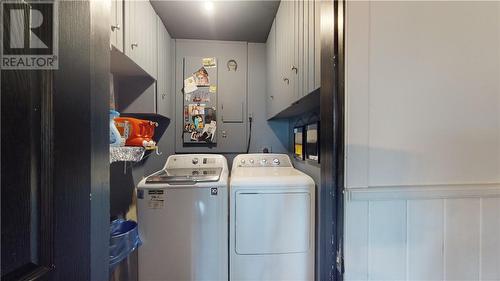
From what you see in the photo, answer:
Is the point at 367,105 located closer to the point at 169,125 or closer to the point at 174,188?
the point at 174,188

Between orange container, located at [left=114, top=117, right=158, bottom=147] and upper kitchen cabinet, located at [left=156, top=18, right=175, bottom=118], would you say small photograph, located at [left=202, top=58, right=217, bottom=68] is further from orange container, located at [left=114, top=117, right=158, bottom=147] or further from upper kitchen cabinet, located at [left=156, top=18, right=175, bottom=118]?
orange container, located at [left=114, top=117, right=158, bottom=147]

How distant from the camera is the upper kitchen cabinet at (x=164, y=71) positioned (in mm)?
2080

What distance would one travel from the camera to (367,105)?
63cm

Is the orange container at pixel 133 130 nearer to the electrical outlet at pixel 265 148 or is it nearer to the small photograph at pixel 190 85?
the small photograph at pixel 190 85

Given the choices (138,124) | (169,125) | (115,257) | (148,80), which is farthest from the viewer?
(169,125)

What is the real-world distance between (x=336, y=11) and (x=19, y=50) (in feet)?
2.42

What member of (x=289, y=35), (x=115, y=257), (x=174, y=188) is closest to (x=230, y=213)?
(x=174, y=188)

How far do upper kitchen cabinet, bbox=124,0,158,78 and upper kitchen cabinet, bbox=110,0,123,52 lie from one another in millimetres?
53

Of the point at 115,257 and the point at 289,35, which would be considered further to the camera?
the point at 289,35

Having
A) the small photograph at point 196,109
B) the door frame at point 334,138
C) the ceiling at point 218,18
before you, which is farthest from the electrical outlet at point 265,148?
the door frame at point 334,138

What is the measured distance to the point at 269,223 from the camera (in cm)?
159

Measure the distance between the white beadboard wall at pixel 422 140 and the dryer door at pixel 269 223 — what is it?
3.14 feet

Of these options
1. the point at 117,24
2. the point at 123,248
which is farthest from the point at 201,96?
the point at 123,248

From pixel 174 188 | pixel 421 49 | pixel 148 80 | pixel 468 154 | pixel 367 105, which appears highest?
pixel 148 80
